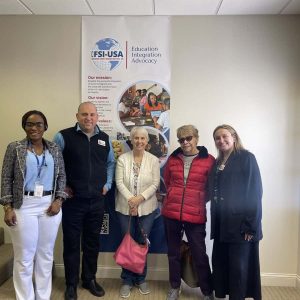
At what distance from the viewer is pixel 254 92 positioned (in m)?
2.94

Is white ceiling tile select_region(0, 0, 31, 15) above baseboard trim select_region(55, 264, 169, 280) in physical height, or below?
above

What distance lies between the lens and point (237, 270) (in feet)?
7.46

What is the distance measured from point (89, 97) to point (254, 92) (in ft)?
5.04

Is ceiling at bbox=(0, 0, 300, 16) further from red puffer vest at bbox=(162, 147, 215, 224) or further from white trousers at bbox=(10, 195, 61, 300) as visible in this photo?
white trousers at bbox=(10, 195, 61, 300)

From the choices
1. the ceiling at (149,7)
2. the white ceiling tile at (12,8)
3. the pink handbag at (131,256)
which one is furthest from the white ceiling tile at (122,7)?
the pink handbag at (131,256)

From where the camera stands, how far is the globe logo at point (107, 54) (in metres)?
2.98

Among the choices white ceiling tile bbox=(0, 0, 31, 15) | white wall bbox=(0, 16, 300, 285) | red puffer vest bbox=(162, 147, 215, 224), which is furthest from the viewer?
white wall bbox=(0, 16, 300, 285)

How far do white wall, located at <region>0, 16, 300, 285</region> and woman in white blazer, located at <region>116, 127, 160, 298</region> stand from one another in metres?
0.41

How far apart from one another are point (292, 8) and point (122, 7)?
1.46 meters

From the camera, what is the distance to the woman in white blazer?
2.63 m

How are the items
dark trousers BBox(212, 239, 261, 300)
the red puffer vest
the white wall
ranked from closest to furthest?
dark trousers BBox(212, 239, 261, 300) < the red puffer vest < the white wall

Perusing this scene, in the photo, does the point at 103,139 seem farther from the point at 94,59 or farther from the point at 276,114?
the point at 276,114

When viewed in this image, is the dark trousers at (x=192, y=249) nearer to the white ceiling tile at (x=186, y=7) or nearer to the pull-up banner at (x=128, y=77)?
the pull-up banner at (x=128, y=77)

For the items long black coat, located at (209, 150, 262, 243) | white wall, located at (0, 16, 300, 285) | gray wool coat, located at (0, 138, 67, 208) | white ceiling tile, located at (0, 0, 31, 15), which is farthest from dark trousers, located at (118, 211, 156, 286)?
white ceiling tile, located at (0, 0, 31, 15)
